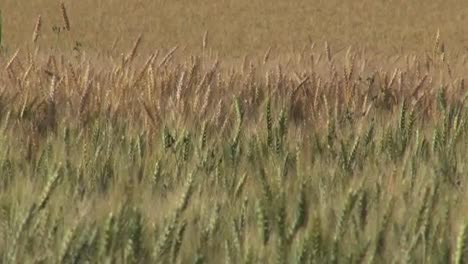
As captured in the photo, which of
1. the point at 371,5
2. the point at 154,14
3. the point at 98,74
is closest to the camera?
the point at 98,74

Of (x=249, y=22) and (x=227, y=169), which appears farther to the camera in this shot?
(x=249, y=22)

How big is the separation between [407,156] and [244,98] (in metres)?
0.71

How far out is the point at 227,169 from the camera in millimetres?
1387

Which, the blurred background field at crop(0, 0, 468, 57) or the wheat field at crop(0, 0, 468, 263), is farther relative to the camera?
the blurred background field at crop(0, 0, 468, 57)

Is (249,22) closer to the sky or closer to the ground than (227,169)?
closer to the sky

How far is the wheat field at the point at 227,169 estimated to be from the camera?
103 centimetres

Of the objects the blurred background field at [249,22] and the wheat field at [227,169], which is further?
the blurred background field at [249,22]

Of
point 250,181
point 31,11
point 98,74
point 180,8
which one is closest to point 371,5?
point 180,8

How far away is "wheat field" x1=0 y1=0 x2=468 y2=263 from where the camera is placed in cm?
103

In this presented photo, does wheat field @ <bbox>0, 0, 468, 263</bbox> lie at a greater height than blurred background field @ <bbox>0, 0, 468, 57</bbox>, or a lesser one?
lesser

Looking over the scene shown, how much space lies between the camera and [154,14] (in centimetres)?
1403

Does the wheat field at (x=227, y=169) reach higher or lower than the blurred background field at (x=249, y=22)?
lower

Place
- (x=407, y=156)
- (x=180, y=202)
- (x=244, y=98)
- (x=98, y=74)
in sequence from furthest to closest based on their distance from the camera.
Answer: (x=98, y=74)
(x=244, y=98)
(x=407, y=156)
(x=180, y=202)

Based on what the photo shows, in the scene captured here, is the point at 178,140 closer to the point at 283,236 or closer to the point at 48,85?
the point at 283,236
